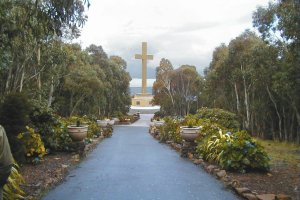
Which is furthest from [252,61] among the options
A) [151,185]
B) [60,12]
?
[60,12]

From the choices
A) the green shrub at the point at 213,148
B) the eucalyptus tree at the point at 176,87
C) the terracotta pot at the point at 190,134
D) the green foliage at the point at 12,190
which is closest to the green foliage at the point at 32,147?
the green foliage at the point at 12,190

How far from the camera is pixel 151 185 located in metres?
7.52

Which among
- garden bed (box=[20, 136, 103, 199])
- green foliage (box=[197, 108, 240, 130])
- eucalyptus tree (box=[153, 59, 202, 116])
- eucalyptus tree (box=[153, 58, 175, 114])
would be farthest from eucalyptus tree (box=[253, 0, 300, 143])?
eucalyptus tree (box=[153, 58, 175, 114])

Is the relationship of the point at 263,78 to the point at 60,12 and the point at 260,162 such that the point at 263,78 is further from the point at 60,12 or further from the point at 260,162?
the point at 60,12

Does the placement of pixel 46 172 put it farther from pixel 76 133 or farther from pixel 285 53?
pixel 285 53

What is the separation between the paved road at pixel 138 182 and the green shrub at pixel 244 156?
53 centimetres

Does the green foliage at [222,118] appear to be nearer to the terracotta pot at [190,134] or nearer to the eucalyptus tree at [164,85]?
the terracotta pot at [190,134]

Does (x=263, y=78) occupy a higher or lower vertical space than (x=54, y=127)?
higher

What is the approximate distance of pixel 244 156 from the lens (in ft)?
27.7

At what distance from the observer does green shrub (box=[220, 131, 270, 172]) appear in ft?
Result: 27.2

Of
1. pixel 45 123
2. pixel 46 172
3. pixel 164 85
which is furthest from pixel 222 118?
pixel 164 85

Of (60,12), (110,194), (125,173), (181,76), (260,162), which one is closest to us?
(60,12)

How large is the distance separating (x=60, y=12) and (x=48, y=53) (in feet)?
40.0

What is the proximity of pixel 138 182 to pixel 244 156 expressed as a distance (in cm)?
235
